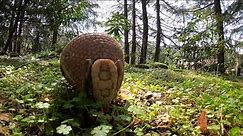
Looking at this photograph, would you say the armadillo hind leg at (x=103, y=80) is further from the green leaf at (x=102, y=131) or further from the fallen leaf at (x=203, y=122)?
the fallen leaf at (x=203, y=122)

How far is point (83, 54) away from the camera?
144 inches

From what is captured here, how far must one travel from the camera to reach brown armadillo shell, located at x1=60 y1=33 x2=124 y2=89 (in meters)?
3.61

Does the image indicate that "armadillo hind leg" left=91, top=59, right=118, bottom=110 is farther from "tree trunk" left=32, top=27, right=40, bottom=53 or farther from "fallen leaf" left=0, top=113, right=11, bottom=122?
"tree trunk" left=32, top=27, right=40, bottom=53

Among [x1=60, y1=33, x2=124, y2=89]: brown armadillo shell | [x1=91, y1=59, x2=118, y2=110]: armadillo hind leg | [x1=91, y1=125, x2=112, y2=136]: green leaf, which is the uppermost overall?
[x1=60, y1=33, x2=124, y2=89]: brown armadillo shell

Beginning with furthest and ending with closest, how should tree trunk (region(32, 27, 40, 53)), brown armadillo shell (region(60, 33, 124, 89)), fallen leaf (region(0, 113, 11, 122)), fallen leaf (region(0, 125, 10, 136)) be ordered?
tree trunk (region(32, 27, 40, 53)), brown armadillo shell (region(60, 33, 124, 89)), fallen leaf (region(0, 113, 11, 122)), fallen leaf (region(0, 125, 10, 136))

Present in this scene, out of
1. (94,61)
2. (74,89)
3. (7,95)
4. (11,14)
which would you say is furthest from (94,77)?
(11,14)

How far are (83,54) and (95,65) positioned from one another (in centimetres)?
45

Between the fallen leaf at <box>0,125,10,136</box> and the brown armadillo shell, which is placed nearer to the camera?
the fallen leaf at <box>0,125,10,136</box>

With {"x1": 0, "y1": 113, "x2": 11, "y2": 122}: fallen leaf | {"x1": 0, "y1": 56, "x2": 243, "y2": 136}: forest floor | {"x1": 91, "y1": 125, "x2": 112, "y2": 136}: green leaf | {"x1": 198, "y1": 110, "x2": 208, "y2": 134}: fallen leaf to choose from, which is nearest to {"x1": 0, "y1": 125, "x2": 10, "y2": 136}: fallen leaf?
{"x1": 0, "y1": 56, "x2": 243, "y2": 136}: forest floor

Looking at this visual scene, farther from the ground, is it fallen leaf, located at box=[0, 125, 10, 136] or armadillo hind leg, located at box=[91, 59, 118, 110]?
armadillo hind leg, located at box=[91, 59, 118, 110]

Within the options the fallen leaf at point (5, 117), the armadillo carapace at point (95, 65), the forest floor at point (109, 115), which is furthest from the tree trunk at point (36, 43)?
the fallen leaf at point (5, 117)

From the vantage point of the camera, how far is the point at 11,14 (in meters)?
15.5

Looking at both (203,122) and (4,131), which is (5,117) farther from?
(203,122)

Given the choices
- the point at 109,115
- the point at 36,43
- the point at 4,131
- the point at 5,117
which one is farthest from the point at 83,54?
the point at 36,43
